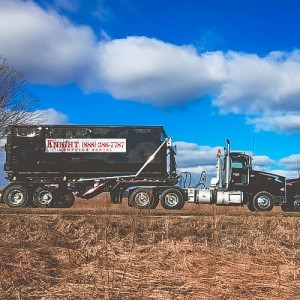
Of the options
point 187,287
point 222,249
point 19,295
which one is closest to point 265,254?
point 222,249

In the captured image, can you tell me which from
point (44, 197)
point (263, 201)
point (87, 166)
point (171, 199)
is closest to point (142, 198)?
point (171, 199)

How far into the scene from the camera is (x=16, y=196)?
19.4 metres

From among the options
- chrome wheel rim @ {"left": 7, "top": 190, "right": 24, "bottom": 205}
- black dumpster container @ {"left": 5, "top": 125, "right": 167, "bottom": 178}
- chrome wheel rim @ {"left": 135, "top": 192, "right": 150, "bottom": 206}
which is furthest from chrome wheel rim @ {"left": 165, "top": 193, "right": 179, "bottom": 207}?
chrome wheel rim @ {"left": 7, "top": 190, "right": 24, "bottom": 205}

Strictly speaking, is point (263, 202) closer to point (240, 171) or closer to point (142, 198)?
point (240, 171)

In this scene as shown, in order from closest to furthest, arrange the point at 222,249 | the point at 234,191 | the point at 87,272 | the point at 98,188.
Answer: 1. the point at 87,272
2. the point at 222,249
3. the point at 98,188
4. the point at 234,191

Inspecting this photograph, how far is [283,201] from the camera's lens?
2028cm

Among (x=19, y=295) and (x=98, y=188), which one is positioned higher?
(x=98, y=188)

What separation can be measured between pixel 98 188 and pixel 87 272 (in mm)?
12968

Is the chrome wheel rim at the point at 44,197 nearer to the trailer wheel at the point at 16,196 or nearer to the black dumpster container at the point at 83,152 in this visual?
the trailer wheel at the point at 16,196

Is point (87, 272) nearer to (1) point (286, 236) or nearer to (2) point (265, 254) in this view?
(2) point (265, 254)

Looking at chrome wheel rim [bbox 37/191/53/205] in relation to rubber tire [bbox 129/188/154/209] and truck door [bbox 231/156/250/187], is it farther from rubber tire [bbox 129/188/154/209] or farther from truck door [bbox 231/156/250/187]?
truck door [bbox 231/156/250/187]

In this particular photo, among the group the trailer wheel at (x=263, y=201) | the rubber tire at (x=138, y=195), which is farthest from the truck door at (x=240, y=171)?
the rubber tire at (x=138, y=195)

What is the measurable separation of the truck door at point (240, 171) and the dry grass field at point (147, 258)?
8.56 m

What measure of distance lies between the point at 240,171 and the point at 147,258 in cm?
1393
